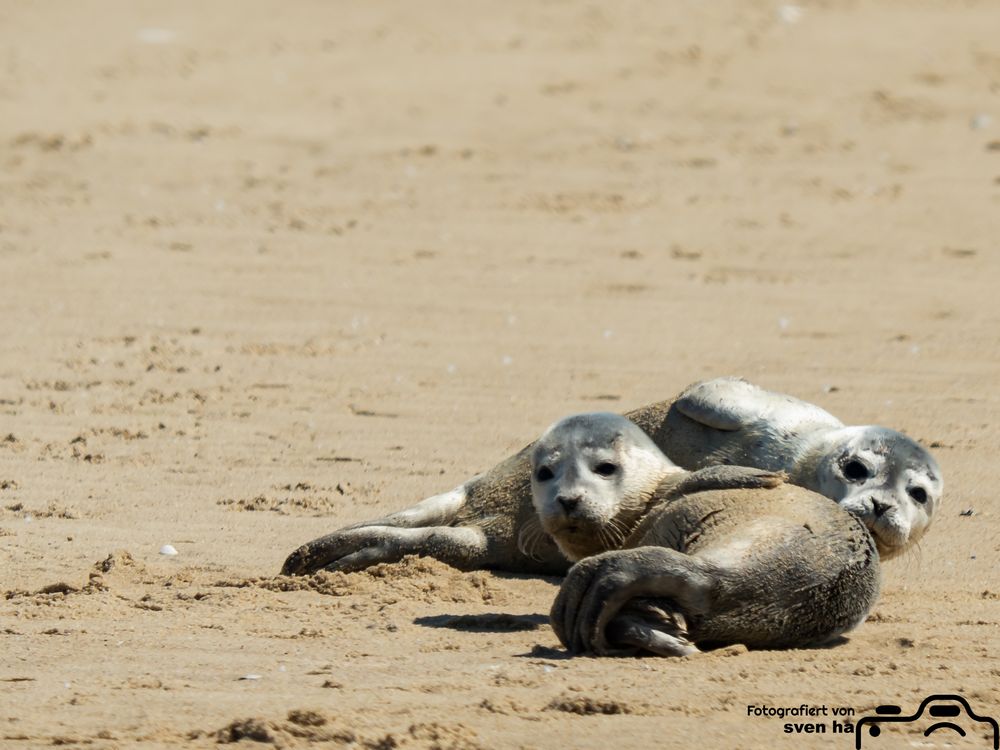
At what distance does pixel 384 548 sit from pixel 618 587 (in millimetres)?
1654

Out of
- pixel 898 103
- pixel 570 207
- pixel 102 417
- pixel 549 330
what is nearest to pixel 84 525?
pixel 102 417

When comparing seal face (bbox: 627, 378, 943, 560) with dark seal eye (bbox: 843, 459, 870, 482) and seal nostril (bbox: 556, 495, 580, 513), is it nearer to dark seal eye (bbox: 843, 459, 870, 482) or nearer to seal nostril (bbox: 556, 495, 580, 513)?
dark seal eye (bbox: 843, 459, 870, 482)

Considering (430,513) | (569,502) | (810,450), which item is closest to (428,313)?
(430,513)

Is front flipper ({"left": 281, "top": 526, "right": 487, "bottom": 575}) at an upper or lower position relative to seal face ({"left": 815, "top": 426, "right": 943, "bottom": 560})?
lower

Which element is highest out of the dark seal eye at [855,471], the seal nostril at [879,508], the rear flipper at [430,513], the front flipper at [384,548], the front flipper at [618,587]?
the dark seal eye at [855,471]

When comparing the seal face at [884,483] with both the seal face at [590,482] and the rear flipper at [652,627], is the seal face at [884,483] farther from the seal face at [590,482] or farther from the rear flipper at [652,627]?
the rear flipper at [652,627]

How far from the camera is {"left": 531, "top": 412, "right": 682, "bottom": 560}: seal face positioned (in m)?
5.80

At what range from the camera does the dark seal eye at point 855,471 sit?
6.19 m

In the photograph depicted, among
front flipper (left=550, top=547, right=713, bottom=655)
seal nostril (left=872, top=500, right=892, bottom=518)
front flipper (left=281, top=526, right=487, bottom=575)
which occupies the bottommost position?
front flipper (left=281, top=526, right=487, bottom=575)

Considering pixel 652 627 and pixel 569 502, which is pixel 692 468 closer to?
pixel 569 502

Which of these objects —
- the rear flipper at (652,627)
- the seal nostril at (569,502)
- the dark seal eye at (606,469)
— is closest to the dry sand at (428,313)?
the rear flipper at (652,627)

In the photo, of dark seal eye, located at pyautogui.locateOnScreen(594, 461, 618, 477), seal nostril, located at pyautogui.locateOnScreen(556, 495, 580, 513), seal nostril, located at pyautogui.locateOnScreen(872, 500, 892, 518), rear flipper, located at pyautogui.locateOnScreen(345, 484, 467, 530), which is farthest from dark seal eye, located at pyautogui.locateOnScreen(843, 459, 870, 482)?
rear flipper, located at pyautogui.locateOnScreen(345, 484, 467, 530)

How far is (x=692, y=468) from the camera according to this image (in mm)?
6613

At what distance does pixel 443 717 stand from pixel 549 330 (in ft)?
18.4
